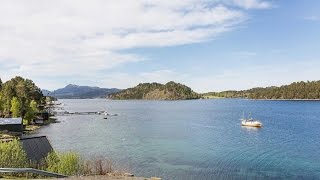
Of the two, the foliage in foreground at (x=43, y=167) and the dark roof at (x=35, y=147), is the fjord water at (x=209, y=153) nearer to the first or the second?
the dark roof at (x=35, y=147)

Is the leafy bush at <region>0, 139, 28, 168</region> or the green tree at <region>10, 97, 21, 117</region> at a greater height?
the green tree at <region>10, 97, 21, 117</region>

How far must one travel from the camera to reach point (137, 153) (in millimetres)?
73500

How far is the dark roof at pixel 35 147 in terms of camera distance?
4411 centimetres

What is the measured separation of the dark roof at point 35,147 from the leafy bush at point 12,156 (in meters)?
4.23

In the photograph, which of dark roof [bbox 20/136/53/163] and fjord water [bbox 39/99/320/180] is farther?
fjord water [bbox 39/99/320/180]

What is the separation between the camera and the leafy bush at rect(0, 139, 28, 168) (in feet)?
120

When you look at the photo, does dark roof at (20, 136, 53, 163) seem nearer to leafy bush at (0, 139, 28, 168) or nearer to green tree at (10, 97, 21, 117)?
leafy bush at (0, 139, 28, 168)

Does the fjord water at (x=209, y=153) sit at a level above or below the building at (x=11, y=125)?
below

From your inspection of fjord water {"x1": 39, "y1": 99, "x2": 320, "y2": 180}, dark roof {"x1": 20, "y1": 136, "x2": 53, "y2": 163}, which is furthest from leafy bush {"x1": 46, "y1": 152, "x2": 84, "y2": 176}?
fjord water {"x1": 39, "y1": 99, "x2": 320, "y2": 180}

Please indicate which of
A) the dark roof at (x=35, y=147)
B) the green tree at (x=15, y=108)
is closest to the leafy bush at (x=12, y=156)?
the dark roof at (x=35, y=147)

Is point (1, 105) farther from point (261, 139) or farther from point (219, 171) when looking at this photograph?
point (219, 171)

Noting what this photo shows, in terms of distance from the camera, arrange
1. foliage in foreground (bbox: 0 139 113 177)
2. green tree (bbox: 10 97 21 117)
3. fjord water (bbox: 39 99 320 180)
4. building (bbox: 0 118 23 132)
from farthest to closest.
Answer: green tree (bbox: 10 97 21 117) → building (bbox: 0 118 23 132) → fjord water (bbox: 39 99 320 180) → foliage in foreground (bbox: 0 139 113 177)

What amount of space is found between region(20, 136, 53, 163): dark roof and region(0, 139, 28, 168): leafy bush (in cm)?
423

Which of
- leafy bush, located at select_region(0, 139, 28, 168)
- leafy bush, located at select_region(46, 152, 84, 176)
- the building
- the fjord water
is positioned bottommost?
the fjord water
